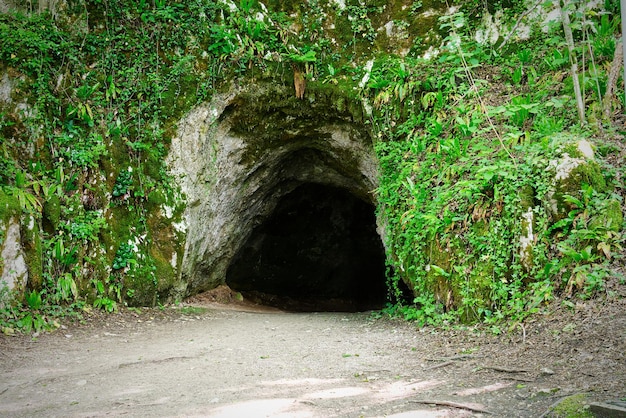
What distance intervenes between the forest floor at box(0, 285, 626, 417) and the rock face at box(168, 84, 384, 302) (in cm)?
310

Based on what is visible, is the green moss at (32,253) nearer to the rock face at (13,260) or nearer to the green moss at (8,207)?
the rock face at (13,260)

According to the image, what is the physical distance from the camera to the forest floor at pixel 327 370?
3086 millimetres

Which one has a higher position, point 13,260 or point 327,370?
point 13,260

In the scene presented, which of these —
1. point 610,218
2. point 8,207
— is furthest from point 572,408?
point 8,207

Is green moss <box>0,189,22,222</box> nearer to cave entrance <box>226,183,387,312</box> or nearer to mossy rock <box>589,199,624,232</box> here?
cave entrance <box>226,183,387,312</box>

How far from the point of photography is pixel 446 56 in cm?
767

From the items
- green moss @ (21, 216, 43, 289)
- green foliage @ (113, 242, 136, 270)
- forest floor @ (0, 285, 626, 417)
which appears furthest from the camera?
green foliage @ (113, 242, 136, 270)

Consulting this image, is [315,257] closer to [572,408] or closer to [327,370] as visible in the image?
[327,370]

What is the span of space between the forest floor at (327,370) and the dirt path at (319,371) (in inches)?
0.4

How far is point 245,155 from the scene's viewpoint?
8.97m

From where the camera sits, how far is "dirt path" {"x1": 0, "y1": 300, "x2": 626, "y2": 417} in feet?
10.2

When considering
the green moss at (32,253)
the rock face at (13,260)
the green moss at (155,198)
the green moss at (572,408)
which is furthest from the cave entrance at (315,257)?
the green moss at (572,408)

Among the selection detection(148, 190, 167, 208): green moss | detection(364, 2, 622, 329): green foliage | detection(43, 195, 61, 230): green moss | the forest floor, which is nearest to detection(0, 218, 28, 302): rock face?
detection(43, 195, 61, 230): green moss

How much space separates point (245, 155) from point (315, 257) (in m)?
5.96
